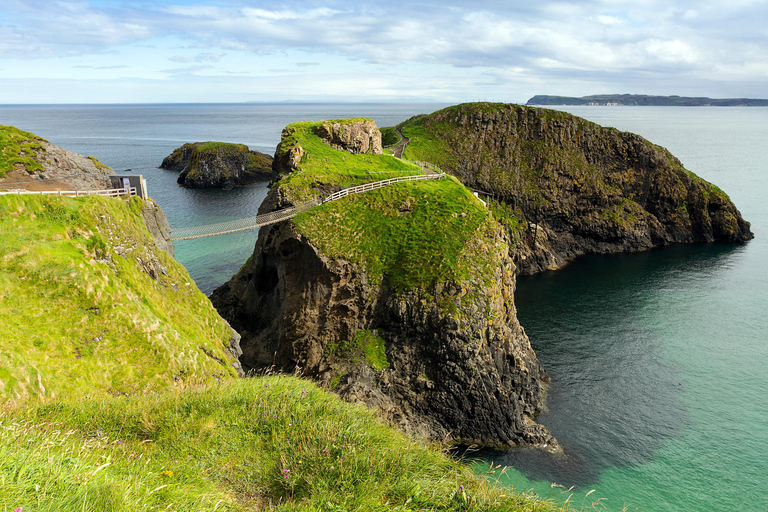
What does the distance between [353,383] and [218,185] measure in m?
116

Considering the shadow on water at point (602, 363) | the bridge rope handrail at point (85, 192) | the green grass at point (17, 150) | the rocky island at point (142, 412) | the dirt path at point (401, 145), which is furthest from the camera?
Answer: the dirt path at point (401, 145)

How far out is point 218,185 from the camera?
139 metres

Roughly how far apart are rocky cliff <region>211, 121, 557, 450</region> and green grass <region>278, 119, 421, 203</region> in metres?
0.55

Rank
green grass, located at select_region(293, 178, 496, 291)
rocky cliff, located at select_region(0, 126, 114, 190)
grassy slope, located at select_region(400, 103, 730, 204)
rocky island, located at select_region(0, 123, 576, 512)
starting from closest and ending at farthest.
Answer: rocky island, located at select_region(0, 123, 576, 512) < rocky cliff, located at select_region(0, 126, 114, 190) < green grass, located at select_region(293, 178, 496, 291) < grassy slope, located at select_region(400, 103, 730, 204)

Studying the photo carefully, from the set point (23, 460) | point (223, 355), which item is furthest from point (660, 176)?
point (23, 460)

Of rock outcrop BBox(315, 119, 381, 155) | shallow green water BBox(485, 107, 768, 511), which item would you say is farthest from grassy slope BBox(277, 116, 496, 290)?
shallow green water BBox(485, 107, 768, 511)

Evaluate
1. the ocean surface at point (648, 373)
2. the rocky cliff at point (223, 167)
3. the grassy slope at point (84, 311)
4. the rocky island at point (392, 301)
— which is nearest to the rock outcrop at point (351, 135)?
the rocky island at point (392, 301)

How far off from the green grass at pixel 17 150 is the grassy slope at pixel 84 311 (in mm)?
7973

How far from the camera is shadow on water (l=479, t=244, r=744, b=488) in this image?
118ft

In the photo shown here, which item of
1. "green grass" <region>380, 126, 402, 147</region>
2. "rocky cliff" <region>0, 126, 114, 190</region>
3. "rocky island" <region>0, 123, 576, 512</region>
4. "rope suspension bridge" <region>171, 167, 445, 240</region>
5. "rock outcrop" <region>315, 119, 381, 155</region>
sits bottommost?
"rocky island" <region>0, 123, 576, 512</region>

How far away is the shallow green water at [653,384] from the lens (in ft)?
109

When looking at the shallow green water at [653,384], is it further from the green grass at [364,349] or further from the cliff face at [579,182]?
the cliff face at [579,182]

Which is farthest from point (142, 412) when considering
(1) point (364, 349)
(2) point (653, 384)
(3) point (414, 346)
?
(2) point (653, 384)

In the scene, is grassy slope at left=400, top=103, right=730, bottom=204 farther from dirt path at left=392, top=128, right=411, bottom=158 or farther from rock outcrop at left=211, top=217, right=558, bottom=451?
rock outcrop at left=211, top=217, right=558, bottom=451
